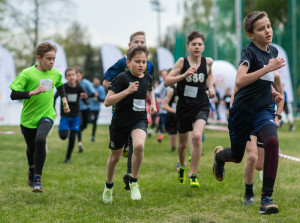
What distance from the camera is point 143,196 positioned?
564cm

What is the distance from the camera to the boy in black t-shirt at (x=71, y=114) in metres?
8.99

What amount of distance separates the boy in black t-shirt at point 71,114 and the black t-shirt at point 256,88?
17.8ft

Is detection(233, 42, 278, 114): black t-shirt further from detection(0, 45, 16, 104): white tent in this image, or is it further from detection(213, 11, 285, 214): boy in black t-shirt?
detection(0, 45, 16, 104): white tent

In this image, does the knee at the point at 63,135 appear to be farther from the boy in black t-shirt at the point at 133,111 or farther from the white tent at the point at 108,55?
the white tent at the point at 108,55

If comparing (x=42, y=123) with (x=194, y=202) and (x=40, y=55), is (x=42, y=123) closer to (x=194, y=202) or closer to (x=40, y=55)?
(x=40, y=55)

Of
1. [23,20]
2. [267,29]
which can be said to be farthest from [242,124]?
[23,20]

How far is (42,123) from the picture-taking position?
556 cm

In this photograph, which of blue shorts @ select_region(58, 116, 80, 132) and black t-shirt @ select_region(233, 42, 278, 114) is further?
blue shorts @ select_region(58, 116, 80, 132)

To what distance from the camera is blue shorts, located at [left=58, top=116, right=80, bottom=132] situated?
902cm

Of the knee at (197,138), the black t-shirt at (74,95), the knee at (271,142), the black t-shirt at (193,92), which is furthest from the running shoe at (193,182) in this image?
the black t-shirt at (74,95)

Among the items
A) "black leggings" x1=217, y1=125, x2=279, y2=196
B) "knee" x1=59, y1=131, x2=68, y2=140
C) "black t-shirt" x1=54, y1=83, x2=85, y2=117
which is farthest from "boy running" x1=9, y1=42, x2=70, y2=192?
"black t-shirt" x1=54, y1=83, x2=85, y2=117

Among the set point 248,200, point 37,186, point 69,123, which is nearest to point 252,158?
point 248,200

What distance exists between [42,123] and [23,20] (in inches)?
1135

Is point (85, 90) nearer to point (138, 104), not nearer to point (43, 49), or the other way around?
point (43, 49)
